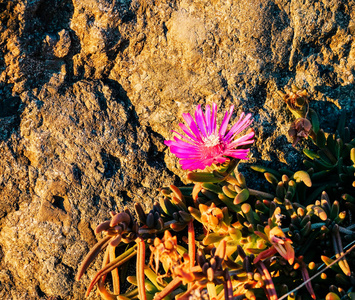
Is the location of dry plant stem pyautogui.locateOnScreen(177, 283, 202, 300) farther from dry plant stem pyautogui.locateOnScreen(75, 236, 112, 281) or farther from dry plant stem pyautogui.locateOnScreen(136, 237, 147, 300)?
dry plant stem pyautogui.locateOnScreen(75, 236, 112, 281)

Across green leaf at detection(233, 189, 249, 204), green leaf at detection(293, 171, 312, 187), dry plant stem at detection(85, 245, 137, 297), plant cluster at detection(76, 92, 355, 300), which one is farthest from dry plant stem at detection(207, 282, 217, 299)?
green leaf at detection(293, 171, 312, 187)

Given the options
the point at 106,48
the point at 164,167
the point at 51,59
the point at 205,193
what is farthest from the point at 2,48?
the point at 205,193

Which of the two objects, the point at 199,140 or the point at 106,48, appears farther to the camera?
the point at 106,48

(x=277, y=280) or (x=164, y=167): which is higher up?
(x=164, y=167)

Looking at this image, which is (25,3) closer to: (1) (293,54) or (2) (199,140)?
(2) (199,140)

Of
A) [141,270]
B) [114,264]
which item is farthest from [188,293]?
[114,264]

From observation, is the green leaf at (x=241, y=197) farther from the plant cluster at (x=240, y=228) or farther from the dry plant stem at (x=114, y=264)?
the dry plant stem at (x=114, y=264)

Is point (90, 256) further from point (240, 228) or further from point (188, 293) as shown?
point (240, 228)
